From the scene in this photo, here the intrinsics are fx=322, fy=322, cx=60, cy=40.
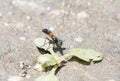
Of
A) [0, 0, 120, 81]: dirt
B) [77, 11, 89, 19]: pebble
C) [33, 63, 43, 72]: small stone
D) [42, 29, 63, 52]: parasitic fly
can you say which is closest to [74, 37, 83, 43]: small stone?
[0, 0, 120, 81]: dirt

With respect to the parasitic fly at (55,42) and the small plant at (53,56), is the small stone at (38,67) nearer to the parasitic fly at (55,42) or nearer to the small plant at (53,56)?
the small plant at (53,56)

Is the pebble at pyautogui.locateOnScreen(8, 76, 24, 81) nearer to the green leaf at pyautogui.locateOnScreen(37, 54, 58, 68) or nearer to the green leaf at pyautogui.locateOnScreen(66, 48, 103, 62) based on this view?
the green leaf at pyautogui.locateOnScreen(37, 54, 58, 68)

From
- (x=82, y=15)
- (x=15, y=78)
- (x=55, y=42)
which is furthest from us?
(x=82, y=15)

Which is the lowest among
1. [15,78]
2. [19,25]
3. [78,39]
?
[15,78]

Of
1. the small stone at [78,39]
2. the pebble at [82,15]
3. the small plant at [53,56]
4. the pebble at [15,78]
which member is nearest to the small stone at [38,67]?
the small plant at [53,56]

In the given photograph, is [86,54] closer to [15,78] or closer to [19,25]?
[15,78]

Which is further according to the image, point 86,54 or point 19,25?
point 19,25

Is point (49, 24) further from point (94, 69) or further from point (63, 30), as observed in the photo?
point (94, 69)

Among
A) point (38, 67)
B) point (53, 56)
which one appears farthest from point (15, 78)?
point (53, 56)
